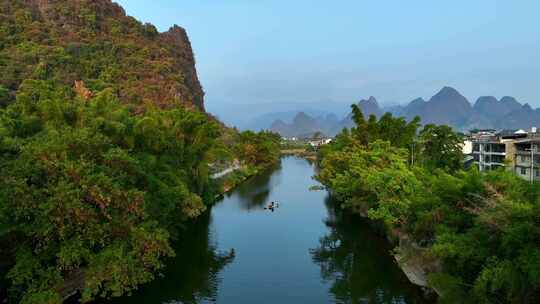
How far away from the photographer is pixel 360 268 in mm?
26203

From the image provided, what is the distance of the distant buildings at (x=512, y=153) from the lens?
43.8m

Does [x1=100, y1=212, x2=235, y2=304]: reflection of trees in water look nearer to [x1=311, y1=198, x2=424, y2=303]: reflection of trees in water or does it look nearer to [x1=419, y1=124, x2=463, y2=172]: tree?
[x1=311, y1=198, x2=424, y2=303]: reflection of trees in water

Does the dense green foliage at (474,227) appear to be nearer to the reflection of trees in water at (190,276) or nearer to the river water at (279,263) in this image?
the river water at (279,263)

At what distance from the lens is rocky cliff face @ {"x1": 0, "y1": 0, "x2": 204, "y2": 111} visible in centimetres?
7744

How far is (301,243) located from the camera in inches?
1282

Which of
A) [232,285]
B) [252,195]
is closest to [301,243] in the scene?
[232,285]

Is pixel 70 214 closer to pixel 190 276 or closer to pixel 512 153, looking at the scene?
pixel 190 276

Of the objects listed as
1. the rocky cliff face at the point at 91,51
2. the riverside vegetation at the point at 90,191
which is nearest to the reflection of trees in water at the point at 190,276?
the riverside vegetation at the point at 90,191

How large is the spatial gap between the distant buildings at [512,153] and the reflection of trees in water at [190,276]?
87.0ft

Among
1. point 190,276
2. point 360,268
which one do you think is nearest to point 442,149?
point 360,268

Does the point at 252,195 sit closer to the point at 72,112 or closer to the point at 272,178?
the point at 272,178

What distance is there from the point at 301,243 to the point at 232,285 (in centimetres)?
1023

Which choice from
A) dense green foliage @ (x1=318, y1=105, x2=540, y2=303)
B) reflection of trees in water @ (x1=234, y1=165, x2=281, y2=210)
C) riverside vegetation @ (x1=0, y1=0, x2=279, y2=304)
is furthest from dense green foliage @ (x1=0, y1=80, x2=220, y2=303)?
reflection of trees in water @ (x1=234, y1=165, x2=281, y2=210)

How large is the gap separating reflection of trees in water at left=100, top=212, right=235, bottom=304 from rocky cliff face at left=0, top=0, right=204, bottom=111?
4326cm
